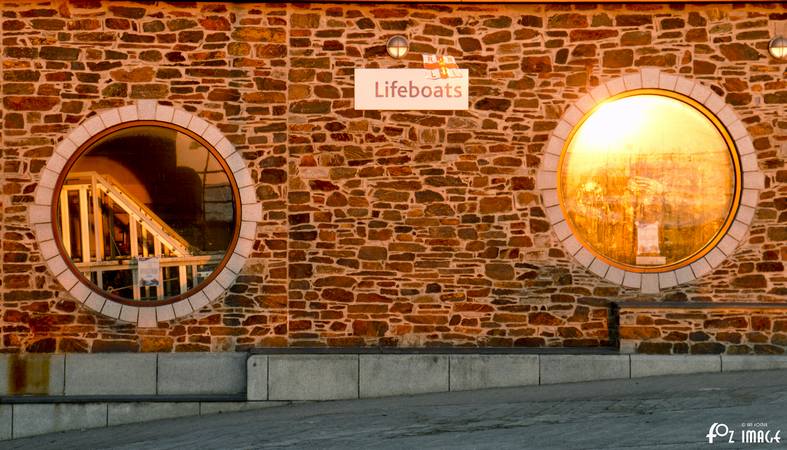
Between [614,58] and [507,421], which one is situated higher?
[614,58]

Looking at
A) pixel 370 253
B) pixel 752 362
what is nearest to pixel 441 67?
pixel 370 253

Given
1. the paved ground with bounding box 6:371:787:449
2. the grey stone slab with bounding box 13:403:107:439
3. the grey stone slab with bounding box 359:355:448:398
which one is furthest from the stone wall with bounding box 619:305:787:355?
the grey stone slab with bounding box 13:403:107:439

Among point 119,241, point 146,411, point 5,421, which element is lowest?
point 5,421

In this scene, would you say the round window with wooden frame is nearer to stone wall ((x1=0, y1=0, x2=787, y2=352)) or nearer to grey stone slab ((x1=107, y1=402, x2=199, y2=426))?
stone wall ((x1=0, y1=0, x2=787, y2=352))

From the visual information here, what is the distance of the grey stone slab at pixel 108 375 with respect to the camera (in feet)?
33.2

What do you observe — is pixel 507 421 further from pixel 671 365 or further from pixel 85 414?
pixel 85 414

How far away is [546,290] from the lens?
Result: 404 inches

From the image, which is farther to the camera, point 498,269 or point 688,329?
point 498,269

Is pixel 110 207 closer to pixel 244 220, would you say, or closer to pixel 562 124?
pixel 244 220

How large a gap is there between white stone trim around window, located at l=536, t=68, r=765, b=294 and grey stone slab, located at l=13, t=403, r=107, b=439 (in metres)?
5.45

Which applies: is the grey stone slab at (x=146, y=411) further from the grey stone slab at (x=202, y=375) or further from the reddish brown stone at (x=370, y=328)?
the reddish brown stone at (x=370, y=328)

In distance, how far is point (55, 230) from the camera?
33.6 feet

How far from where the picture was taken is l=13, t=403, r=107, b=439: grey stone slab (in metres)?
9.95

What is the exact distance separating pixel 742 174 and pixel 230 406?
623cm
